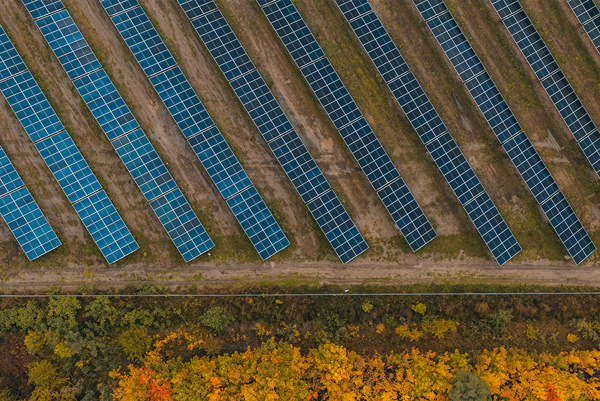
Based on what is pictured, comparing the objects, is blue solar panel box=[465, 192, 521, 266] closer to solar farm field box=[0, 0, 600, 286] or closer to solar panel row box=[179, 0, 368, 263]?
solar farm field box=[0, 0, 600, 286]

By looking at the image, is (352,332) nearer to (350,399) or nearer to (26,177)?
(350,399)

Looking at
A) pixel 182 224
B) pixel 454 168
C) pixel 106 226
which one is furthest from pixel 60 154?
pixel 454 168

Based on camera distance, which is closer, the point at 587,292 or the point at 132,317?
the point at 132,317

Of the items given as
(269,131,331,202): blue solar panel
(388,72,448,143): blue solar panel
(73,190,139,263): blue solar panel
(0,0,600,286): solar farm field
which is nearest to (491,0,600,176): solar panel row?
(0,0,600,286): solar farm field

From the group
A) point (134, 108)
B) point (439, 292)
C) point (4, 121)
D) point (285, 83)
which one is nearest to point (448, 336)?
point (439, 292)

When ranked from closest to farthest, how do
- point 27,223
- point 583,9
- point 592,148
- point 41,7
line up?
point 27,223 → point 41,7 → point 592,148 → point 583,9

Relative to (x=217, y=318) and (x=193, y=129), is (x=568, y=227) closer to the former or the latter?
(x=217, y=318)
